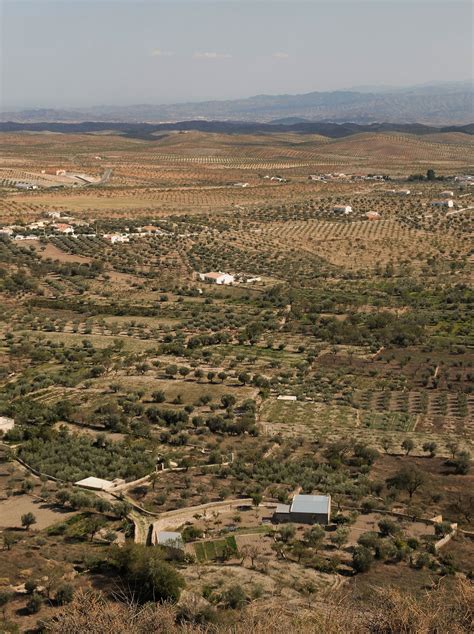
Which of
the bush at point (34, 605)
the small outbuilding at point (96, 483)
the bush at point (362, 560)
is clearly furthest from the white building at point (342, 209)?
the bush at point (34, 605)

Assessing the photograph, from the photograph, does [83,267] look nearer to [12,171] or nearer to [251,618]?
[251,618]

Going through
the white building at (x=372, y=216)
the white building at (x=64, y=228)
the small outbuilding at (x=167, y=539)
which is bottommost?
the small outbuilding at (x=167, y=539)

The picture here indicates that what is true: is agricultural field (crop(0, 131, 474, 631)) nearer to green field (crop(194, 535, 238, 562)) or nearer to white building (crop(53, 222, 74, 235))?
green field (crop(194, 535, 238, 562))

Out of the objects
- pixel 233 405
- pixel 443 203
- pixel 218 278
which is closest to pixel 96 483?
pixel 233 405

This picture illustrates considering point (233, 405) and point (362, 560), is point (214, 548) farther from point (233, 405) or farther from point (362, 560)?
point (233, 405)

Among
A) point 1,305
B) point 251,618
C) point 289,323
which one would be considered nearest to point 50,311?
point 1,305

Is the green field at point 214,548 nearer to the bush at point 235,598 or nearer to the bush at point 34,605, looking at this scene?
the bush at point 235,598

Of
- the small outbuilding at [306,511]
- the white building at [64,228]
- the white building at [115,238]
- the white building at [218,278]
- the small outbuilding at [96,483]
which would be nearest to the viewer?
the small outbuilding at [306,511]
